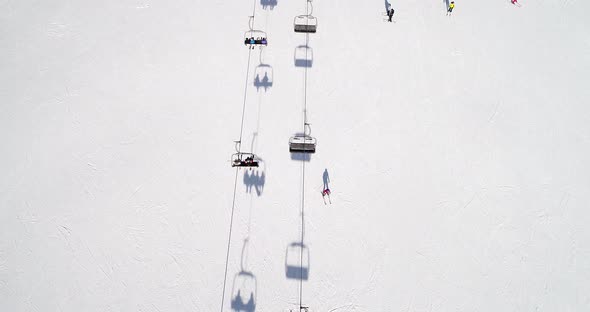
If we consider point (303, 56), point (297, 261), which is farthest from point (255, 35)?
point (297, 261)

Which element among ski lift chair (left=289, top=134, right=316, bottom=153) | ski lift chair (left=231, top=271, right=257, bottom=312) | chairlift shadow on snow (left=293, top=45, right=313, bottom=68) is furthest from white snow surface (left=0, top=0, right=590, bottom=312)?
ski lift chair (left=289, top=134, right=316, bottom=153)

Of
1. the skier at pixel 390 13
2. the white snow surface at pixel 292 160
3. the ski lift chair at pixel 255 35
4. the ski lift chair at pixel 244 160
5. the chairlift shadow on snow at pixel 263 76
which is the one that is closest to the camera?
the white snow surface at pixel 292 160

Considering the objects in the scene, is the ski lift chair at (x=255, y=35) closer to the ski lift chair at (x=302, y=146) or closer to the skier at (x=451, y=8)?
the ski lift chair at (x=302, y=146)

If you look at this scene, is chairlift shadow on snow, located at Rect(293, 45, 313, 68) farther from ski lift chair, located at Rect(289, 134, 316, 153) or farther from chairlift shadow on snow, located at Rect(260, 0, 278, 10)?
ski lift chair, located at Rect(289, 134, 316, 153)

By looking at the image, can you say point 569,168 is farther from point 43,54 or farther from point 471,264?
point 43,54

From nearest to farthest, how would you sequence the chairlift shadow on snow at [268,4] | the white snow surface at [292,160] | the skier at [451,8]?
the white snow surface at [292,160] → the skier at [451,8] → the chairlift shadow on snow at [268,4]

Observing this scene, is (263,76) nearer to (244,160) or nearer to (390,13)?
(244,160)

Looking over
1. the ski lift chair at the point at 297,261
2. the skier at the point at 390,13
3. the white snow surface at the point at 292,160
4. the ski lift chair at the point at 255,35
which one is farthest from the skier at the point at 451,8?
the ski lift chair at the point at 297,261

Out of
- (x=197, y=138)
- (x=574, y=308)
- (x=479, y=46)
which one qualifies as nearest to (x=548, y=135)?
(x=479, y=46)
